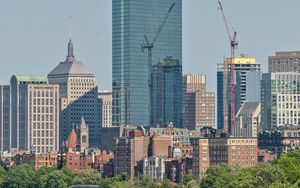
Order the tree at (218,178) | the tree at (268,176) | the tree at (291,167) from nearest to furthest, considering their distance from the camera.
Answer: the tree at (268,176) → the tree at (291,167) → the tree at (218,178)

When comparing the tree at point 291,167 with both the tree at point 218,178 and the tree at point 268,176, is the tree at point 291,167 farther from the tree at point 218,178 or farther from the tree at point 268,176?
the tree at point 218,178

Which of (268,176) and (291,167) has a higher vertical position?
(291,167)

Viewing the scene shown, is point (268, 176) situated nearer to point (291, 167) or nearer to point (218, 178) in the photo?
point (291, 167)

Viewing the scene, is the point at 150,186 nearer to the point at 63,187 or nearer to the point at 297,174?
the point at 63,187

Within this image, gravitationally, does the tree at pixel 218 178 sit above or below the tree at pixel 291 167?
below

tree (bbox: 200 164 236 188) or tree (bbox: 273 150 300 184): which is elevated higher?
tree (bbox: 273 150 300 184)

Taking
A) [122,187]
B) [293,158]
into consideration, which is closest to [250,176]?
[293,158]

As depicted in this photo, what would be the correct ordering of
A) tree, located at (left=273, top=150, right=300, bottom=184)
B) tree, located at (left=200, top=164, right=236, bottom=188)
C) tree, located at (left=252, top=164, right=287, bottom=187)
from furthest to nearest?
1. tree, located at (left=200, top=164, right=236, bottom=188)
2. tree, located at (left=273, top=150, right=300, bottom=184)
3. tree, located at (left=252, top=164, right=287, bottom=187)

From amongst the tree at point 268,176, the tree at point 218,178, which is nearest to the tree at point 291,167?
the tree at point 268,176

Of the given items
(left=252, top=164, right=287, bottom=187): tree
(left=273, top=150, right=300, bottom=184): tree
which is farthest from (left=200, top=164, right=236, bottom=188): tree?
(left=252, top=164, right=287, bottom=187): tree

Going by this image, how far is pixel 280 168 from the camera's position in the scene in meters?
144

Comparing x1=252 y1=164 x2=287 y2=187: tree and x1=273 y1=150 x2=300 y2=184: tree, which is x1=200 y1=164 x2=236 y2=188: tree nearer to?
x1=273 y1=150 x2=300 y2=184: tree

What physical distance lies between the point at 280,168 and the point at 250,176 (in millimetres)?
2318

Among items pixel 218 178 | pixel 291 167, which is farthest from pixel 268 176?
pixel 218 178
